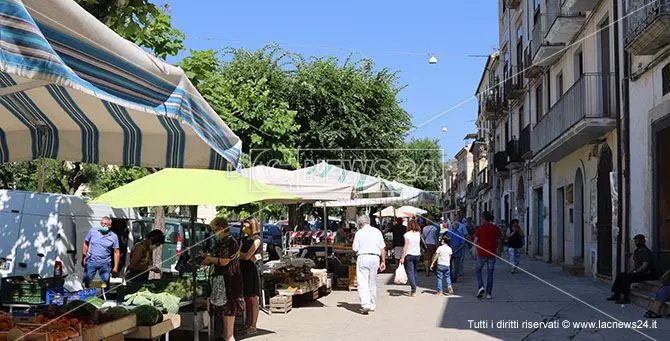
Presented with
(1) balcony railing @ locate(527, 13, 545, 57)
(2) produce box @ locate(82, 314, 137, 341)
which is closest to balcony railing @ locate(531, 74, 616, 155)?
(1) balcony railing @ locate(527, 13, 545, 57)

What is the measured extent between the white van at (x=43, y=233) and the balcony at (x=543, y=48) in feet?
46.3

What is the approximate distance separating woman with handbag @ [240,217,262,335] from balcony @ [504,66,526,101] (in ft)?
70.9

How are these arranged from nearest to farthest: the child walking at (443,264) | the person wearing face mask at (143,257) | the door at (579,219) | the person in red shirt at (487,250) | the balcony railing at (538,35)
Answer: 1. the person wearing face mask at (143,257)
2. the person in red shirt at (487,250)
3. the child walking at (443,264)
4. the door at (579,219)
5. the balcony railing at (538,35)

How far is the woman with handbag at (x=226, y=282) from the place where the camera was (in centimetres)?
884

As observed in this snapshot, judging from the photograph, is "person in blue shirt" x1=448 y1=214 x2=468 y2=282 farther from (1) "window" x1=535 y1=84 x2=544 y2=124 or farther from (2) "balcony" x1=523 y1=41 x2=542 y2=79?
(1) "window" x1=535 y1=84 x2=544 y2=124

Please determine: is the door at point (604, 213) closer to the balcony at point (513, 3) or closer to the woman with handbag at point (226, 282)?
the woman with handbag at point (226, 282)

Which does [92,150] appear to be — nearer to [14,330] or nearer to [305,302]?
[14,330]

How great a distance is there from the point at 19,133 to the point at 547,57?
62.5ft

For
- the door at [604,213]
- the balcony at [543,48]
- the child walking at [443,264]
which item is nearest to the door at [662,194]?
the door at [604,213]

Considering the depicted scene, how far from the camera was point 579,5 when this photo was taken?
59.8ft

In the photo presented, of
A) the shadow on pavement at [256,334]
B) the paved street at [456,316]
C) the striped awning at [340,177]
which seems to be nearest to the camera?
the shadow on pavement at [256,334]

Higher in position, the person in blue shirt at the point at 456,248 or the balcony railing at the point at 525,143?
the balcony railing at the point at 525,143

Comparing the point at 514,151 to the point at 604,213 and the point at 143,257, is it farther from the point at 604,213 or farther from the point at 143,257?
the point at 143,257

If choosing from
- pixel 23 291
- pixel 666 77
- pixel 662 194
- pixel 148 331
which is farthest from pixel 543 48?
pixel 148 331
